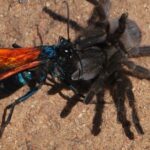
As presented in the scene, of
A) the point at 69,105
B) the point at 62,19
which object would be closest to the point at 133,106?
the point at 69,105

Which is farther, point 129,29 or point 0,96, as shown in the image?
point 0,96

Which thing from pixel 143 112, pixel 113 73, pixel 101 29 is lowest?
pixel 143 112

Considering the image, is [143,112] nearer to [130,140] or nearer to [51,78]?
[130,140]

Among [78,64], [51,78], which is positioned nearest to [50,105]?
[51,78]

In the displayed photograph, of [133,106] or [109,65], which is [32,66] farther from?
[133,106]

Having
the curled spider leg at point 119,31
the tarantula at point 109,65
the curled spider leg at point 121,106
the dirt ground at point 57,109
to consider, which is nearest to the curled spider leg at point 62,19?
the dirt ground at point 57,109

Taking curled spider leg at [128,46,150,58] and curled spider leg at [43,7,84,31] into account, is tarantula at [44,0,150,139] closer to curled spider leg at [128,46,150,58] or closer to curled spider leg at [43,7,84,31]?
curled spider leg at [128,46,150,58]
